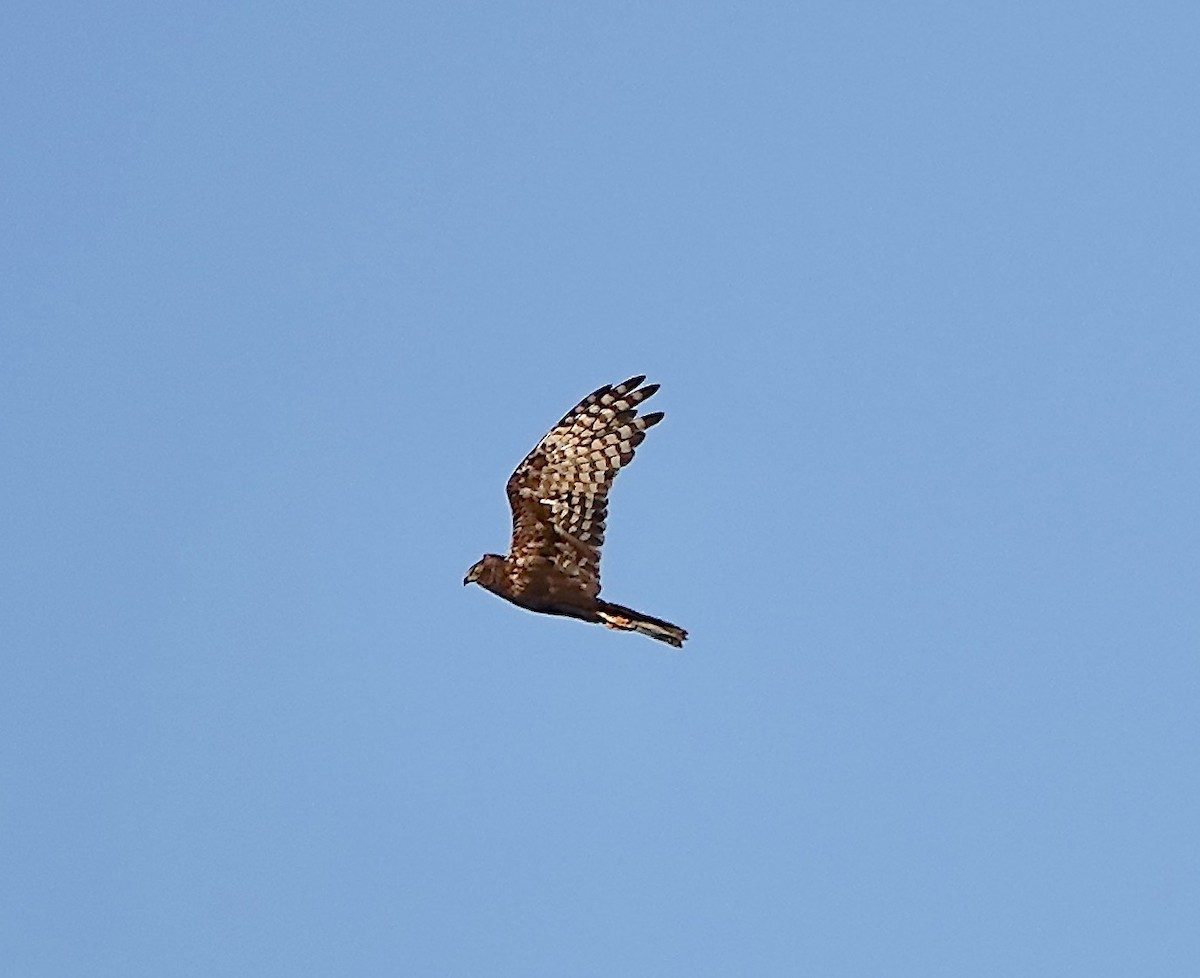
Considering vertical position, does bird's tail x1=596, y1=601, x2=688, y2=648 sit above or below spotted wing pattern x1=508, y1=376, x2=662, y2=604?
below

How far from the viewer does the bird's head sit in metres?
22.2

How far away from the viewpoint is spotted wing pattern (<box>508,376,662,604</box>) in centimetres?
2197

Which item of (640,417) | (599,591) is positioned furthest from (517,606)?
(640,417)

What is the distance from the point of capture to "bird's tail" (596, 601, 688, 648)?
2138 cm

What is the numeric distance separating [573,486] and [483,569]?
1.34 meters

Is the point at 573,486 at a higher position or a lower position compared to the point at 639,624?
higher

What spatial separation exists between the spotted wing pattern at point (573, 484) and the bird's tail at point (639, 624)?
32cm

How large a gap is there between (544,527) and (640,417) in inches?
61.2

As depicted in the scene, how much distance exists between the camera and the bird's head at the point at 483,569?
22.2m

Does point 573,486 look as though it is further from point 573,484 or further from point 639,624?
point 639,624

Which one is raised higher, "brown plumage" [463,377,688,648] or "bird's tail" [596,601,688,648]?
"brown plumage" [463,377,688,648]

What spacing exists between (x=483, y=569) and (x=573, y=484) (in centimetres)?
135

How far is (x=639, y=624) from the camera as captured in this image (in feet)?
70.6

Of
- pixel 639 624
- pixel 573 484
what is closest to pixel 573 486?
pixel 573 484
